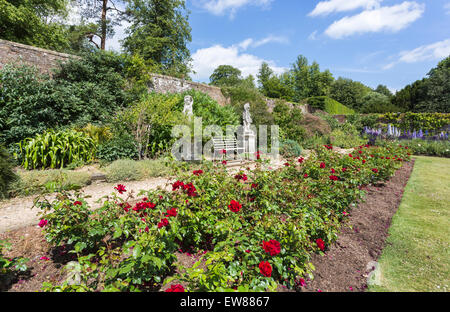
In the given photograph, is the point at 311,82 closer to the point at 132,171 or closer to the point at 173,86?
the point at 173,86

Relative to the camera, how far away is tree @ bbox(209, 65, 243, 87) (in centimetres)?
4369

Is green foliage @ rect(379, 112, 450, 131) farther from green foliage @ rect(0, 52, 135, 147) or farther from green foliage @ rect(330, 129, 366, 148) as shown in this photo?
green foliage @ rect(0, 52, 135, 147)

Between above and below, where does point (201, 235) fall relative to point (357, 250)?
above

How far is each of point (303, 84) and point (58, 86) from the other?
123 ft

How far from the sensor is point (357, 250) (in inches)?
96.7

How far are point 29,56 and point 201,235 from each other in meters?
7.89

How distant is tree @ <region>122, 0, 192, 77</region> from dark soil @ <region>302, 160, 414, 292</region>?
16.5 m

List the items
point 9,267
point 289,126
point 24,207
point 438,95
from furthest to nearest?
point 438,95 → point 289,126 → point 24,207 → point 9,267

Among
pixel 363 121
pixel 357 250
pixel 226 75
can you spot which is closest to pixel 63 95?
pixel 357 250

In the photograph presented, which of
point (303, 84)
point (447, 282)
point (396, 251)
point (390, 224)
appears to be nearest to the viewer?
point (447, 282)
